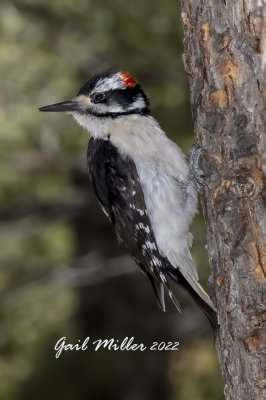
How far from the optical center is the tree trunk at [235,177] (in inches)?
133

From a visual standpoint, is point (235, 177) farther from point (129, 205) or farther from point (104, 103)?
point (104, 103)

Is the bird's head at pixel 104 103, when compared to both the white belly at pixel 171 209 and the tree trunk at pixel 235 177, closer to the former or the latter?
the white belly at pixel 171 209

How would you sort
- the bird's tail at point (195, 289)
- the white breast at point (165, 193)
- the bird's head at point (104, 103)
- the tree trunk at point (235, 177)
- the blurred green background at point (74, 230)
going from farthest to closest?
the blurred green background at point (74, 230) < the bird's head at point (104, 103) < the white breast at point (165, 193) < the bird's tail at point (195, 289) < the tree trunk at point (235, 177)

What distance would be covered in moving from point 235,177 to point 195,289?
1.11 metres

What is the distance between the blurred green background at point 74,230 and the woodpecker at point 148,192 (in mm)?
1925

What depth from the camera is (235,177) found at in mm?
3451

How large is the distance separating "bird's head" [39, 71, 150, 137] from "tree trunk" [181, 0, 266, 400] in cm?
125

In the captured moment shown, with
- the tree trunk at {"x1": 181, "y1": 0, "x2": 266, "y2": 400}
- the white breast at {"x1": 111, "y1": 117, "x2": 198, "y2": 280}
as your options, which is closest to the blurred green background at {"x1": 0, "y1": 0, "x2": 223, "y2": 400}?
the white breast at {"x1": 111, "y1": 117, "x2": 198, "y2": 280}

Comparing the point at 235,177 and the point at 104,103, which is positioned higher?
the point at 104,103

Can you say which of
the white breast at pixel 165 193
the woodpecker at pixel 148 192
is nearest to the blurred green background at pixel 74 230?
the woodpecker at pixel 148 192

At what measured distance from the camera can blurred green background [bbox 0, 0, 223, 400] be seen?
6770 mm

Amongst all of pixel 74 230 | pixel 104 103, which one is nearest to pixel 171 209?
pixel 104 103

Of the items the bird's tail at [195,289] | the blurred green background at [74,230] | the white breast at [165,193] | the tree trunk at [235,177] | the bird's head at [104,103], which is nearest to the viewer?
the tree trunk at [235,177]

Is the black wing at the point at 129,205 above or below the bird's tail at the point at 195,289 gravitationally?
above
